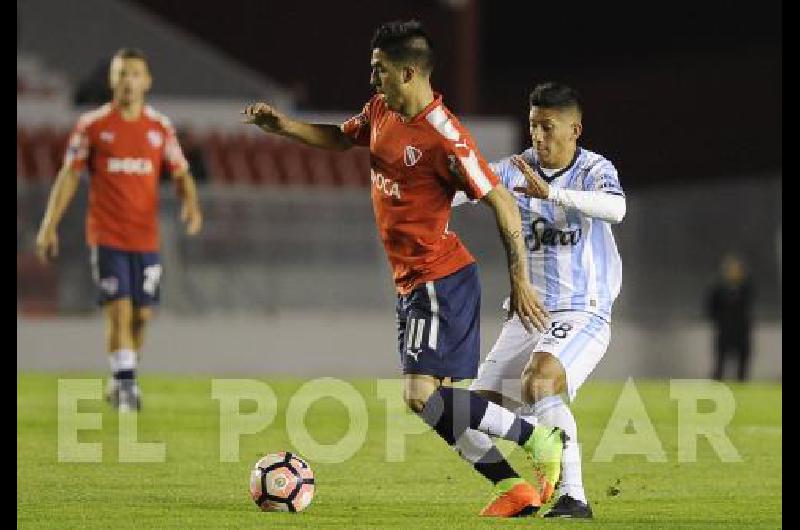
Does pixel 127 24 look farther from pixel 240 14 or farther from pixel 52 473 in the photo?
pixel 52 473

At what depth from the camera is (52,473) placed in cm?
1002

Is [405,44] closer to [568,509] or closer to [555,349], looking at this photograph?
[555,349]

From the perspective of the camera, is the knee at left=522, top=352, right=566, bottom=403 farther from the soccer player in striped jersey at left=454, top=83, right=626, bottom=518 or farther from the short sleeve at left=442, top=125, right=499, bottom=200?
the short sleeve at left=442, top=125, right=499, bottom=200

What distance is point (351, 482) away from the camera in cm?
995

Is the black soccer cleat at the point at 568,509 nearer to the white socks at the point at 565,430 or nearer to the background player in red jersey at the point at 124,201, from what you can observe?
the white socks at the point at 565,430

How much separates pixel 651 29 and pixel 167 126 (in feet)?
77.2

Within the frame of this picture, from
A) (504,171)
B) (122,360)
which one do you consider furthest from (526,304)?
(122,360)

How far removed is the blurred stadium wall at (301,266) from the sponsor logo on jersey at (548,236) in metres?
11.8

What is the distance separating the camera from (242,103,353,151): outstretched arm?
8305 millimetres

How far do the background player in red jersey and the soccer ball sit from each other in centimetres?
533

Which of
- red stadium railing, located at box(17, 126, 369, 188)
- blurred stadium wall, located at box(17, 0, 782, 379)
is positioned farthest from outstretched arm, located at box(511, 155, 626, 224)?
red stadium railing, located at box(17, 126, 369, 188)

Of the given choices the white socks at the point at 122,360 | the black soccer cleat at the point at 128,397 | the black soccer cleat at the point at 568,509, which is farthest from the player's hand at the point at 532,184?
the black soccer cleat at the point at 128,397

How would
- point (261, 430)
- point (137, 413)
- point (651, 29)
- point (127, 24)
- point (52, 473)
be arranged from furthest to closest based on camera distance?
point (651, 29) → point (127, 24) → point (137, 413) → point (261, 430) → point (52, 473)

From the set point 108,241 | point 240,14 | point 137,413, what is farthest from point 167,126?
point 240,14
